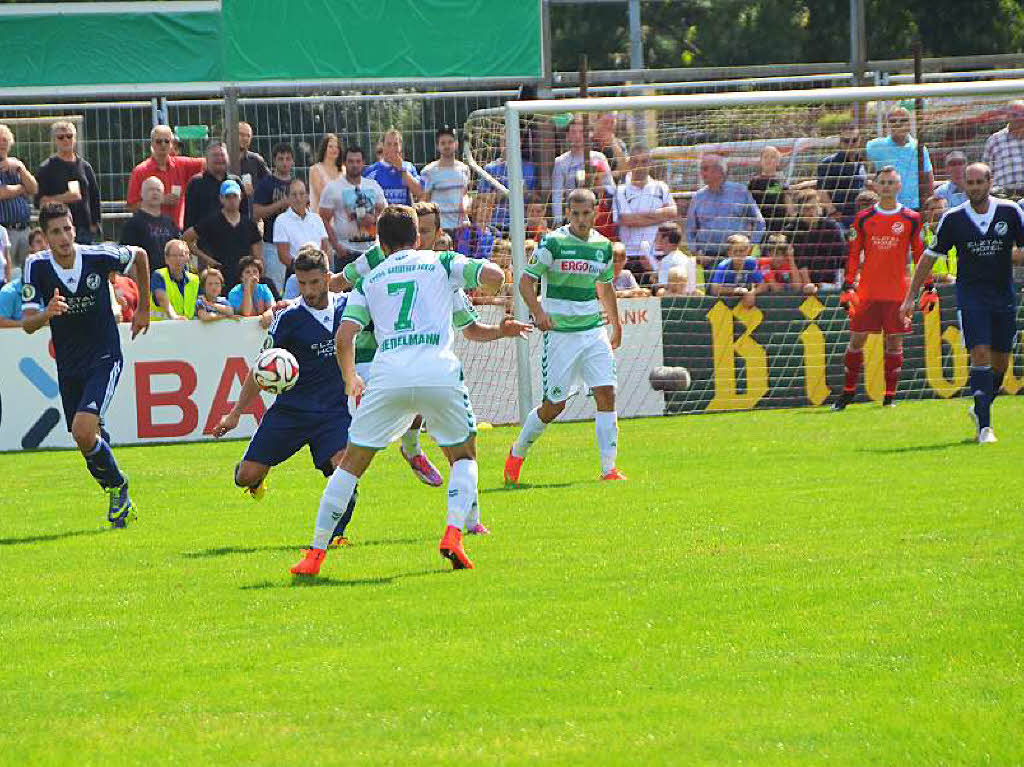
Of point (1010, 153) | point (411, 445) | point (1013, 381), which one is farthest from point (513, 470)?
point (1010, 153)

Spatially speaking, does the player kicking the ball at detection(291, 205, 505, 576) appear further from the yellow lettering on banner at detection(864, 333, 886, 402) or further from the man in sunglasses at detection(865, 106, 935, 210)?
the man in sunglasses at detection(865, 106, 935, 210)

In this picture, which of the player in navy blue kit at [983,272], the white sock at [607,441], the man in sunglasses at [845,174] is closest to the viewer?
the white sock at [607,441]

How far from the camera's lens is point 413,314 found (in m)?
9.06

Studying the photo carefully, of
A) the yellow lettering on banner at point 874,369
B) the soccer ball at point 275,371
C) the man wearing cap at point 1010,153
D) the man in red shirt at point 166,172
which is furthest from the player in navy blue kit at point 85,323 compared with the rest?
the man wearing cap at point 1010,153

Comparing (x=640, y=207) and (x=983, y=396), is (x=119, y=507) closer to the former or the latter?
(x=983, y=396)

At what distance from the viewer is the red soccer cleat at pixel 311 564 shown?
29.9 feet

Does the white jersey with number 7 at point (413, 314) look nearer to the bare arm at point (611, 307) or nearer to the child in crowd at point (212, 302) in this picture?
the bare arm at point (611, 307)

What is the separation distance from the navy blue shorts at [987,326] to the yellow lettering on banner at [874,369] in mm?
4436

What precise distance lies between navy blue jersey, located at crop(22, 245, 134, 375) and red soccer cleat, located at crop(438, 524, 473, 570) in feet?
13.3

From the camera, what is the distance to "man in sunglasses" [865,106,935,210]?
19672 millimetres

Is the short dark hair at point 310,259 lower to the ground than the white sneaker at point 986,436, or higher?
higher

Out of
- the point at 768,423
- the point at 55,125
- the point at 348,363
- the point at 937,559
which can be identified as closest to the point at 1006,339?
the point at 768,423

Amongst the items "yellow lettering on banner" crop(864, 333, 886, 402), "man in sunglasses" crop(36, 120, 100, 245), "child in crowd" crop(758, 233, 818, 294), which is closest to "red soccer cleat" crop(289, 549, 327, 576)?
"man in sunglasses" crop(36, 120, 100, 245)

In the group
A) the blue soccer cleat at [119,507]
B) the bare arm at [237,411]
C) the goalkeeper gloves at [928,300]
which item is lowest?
the blue soccer cleat at [119,507]
